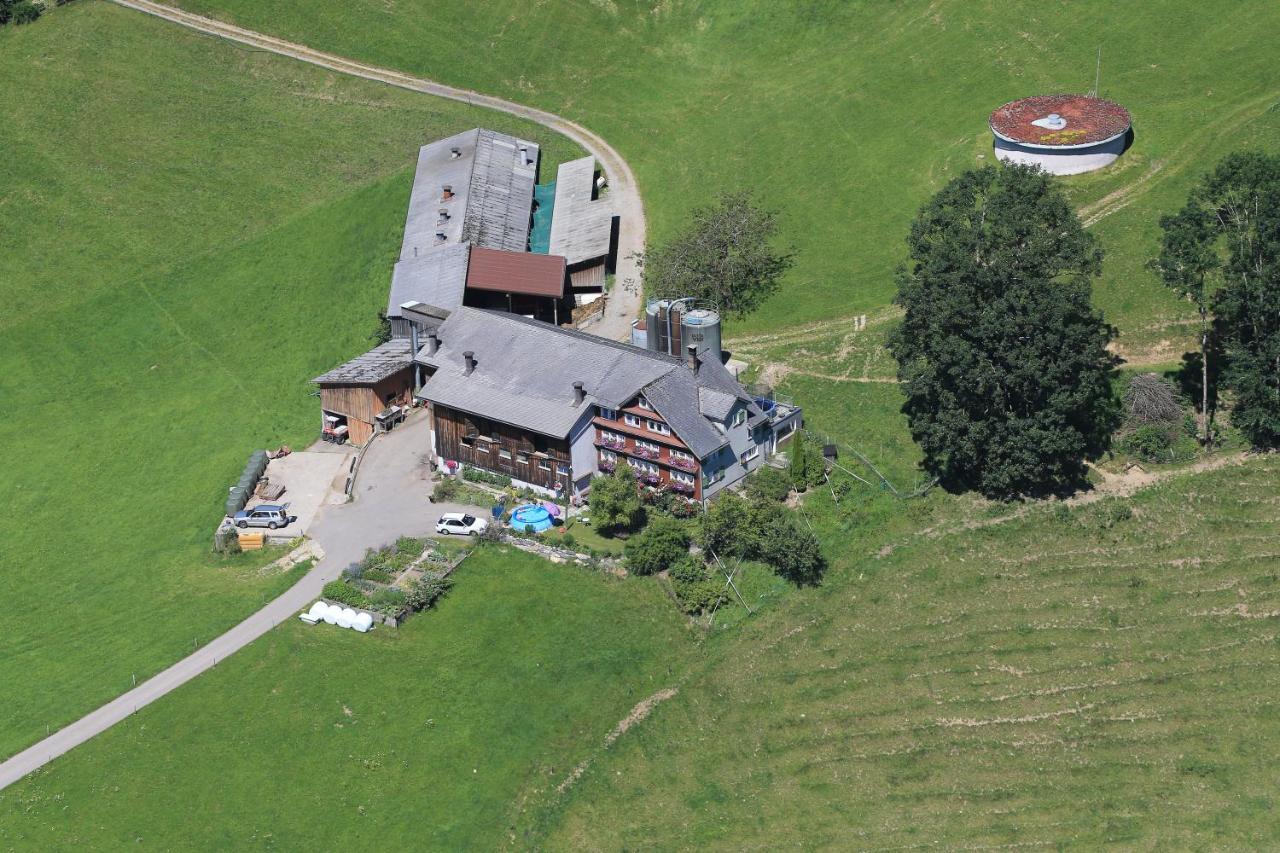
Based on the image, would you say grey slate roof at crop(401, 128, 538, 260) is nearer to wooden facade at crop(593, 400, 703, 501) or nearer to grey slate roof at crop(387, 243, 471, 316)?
grey slate roof at crop(387, 243, 471, 316)

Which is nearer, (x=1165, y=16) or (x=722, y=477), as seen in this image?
(x=722, y=477)

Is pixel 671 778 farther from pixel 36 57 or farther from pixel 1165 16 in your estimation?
pixel 36 57

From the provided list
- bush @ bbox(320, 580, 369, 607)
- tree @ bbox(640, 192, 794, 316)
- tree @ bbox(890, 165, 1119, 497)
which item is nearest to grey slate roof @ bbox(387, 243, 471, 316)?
tree @ bbox(640, 192, 794, 316)

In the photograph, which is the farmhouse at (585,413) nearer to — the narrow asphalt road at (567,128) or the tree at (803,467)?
the tree at (803,467)

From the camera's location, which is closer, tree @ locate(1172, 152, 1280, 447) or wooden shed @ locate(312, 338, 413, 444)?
tree @ locate(1172, 152, 1280, 447)

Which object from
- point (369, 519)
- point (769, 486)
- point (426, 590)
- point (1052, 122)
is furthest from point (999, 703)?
point (1052, 122)

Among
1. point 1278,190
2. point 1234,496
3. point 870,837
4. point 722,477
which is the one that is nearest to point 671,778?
point 870,837
